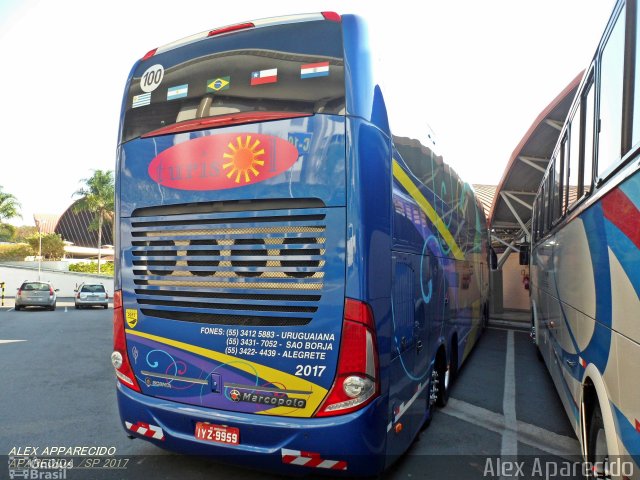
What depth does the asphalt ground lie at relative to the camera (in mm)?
4375

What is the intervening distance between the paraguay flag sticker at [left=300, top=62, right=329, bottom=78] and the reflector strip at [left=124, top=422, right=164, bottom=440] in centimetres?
299

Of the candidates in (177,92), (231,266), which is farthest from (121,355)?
(177,92)

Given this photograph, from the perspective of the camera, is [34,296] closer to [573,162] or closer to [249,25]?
[249,25]

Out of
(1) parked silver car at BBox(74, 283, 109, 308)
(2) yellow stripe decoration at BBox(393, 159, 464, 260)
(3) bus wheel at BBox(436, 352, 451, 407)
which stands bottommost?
(1) parked silver car at BBox(74, 283, 109, 308)

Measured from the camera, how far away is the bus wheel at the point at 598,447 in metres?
3.21

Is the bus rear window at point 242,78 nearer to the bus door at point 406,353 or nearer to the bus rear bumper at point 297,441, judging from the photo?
the bus door at point 406,353

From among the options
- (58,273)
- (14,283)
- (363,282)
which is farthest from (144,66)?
(14,283)

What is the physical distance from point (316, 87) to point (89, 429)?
441 centimetres

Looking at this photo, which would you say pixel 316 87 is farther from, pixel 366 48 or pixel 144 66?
pixel 144 66

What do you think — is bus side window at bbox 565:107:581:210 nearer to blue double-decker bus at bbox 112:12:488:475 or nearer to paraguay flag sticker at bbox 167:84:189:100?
blue double-decker bus at bbox 112:12:488:475

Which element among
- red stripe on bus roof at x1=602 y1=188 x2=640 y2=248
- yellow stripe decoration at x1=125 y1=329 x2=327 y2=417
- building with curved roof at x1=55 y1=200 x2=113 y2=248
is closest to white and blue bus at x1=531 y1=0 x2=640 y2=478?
red stripe on bus roof at x1=602 y1=188 x2=640 y2=248

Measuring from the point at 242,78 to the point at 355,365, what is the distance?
7.75 feet

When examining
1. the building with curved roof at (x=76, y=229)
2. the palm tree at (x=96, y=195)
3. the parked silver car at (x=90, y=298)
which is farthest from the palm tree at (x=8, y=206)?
the building with curved roof at (x=76, y=229)

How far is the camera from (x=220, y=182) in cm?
382
